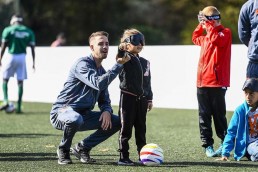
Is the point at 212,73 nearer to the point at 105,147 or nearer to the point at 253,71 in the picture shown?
the point at 253,71

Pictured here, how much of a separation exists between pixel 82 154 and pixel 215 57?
2.21 metres

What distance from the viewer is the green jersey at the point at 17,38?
1847 cm

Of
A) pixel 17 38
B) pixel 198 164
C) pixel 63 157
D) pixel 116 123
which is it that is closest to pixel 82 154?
pixel 63 157

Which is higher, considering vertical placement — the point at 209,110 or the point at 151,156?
the point at 209,110

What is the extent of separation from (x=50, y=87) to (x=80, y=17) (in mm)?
26586

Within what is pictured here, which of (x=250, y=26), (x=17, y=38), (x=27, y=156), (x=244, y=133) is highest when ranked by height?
(x=250, y=26)

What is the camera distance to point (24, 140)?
41.1 feet

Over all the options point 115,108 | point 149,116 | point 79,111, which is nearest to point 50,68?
point 115,108

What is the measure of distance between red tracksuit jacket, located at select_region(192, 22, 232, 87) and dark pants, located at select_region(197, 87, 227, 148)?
10 cm

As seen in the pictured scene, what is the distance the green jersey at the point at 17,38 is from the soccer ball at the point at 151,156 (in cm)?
938

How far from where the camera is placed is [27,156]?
10.5m

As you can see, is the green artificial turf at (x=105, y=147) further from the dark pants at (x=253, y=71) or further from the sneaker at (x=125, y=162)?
the dark pants at (x=253, y=71)

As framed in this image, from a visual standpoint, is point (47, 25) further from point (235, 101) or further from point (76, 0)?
point (235, 101)

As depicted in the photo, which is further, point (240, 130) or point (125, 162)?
point (240, 130)
